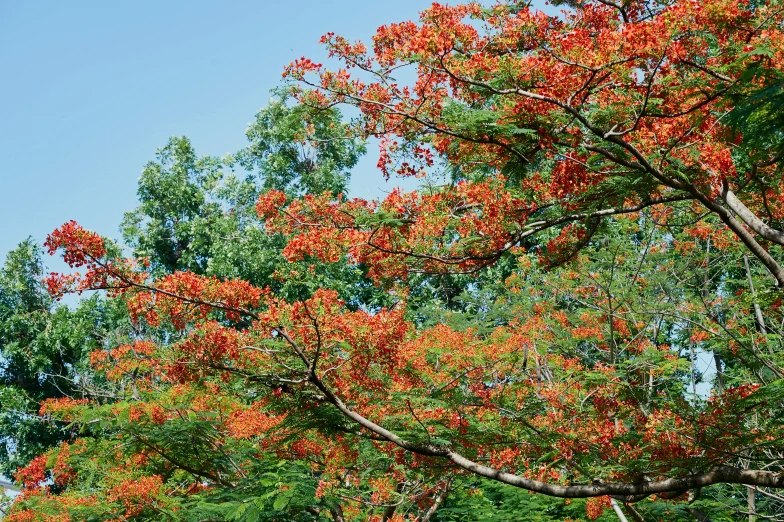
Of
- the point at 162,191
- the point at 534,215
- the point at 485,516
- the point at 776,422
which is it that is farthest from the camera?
the point at 162,191

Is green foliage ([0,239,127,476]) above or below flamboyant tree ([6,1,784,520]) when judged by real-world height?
above

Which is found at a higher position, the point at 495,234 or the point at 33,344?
the point at 33,344

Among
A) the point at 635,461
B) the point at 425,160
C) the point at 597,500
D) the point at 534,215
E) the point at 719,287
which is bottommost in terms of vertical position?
the point at 635,461

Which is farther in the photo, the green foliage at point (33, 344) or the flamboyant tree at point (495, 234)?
the green foliage at point (33, 344)

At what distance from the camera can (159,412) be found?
9.60 m

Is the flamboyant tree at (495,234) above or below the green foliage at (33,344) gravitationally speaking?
below

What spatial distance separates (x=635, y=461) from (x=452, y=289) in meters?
14.2

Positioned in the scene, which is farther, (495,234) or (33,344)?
(33,344)

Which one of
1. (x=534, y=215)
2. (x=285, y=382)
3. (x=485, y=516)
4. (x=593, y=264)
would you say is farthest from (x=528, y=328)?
(x=285, y=382)

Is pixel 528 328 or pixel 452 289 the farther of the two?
pixel 452 289

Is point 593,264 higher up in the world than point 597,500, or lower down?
higher up

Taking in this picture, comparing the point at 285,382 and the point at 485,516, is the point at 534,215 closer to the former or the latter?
the point at 285,382

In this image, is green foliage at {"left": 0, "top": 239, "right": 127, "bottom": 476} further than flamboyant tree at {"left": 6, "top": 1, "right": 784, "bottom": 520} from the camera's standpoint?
Yes

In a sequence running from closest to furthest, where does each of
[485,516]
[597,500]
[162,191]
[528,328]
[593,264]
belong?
1. [597,500]
2. [485,516]
3. [528,328]
4. [593,264]
5. [162,191]
